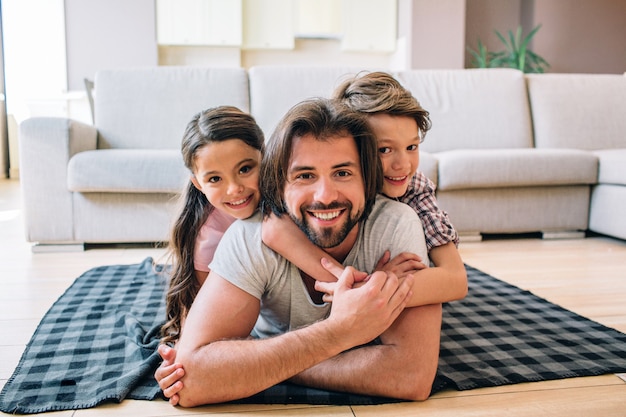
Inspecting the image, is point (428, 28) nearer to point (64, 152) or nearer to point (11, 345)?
point (64, 152)

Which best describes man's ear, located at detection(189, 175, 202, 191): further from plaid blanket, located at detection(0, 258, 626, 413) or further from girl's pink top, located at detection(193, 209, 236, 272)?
plaid blanket, located at detection(0, 258, 626, 413)

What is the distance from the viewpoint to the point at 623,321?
1.66m

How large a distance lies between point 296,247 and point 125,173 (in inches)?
70.4

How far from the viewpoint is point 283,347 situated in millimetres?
1065

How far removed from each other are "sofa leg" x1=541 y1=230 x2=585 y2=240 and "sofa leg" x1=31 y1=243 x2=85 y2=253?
267 cm

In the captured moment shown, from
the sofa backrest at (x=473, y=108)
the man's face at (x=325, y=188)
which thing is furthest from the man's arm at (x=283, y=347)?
the sofa backrest at (x=473, y=108)

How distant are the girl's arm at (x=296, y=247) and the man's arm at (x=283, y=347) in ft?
0.24

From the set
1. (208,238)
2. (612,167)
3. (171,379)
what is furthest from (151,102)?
(612,167)

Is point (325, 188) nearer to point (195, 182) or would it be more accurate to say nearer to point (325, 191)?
point (325, 191)

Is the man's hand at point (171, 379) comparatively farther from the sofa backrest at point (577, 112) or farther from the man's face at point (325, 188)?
the sofa backrest at point (577, 112)

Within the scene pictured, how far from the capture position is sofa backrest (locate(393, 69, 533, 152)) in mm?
3430

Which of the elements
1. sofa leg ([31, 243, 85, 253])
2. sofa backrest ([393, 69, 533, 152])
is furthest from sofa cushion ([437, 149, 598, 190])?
sofa leg ([31, 243, 85, 253])

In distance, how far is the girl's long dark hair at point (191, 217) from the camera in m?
1.46

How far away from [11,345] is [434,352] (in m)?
1.17
